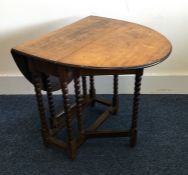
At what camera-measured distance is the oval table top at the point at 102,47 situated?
4.14ft

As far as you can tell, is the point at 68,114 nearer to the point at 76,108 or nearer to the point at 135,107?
the point at 76,108

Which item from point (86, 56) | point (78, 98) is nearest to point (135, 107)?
point (78, 98)

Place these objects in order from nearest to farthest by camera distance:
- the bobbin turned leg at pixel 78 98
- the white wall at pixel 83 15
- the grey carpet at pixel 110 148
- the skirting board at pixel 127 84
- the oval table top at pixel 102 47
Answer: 1. the oval table top at pixel 102 47
2. the bobbin turned leg at pixel 78 98
3. the grey carpet at pixel 110 148
4. the white wall at pixel 83 15
5. the skirting board at pixel 127 84

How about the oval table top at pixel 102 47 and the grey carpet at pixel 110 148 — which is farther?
the grey carpet at pixel 110 148

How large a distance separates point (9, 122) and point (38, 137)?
0.98ft

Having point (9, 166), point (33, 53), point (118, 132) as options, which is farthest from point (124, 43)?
point (9, 166)

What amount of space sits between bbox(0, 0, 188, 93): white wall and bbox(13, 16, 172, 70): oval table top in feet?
1.09

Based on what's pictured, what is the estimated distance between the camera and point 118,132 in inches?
68.6

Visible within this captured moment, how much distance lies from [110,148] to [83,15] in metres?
0.96

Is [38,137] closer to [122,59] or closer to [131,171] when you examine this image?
[131,171]

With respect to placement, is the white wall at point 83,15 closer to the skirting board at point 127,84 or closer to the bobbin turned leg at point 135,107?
the skirting board at point 127,84

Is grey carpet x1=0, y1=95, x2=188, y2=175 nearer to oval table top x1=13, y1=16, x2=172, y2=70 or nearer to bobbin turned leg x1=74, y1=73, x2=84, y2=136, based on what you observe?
bobbin turned leg x1=74, y1=73, x2=84, y2=136

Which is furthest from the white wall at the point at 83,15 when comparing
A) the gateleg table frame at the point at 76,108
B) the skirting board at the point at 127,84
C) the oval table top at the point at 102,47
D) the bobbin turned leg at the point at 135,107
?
the bobbin turned leg at the point at 135,107

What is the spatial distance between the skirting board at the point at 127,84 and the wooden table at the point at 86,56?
1.89 feet
